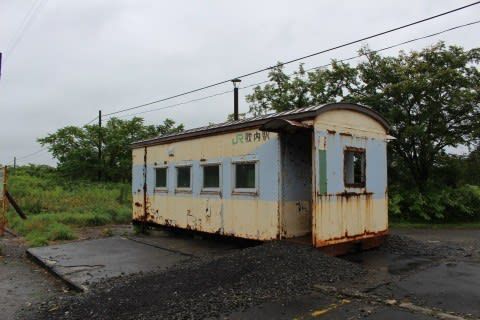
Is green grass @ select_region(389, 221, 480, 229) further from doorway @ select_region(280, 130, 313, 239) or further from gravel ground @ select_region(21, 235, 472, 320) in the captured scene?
gravel ground @ select_region(21, 235, 472, 320)

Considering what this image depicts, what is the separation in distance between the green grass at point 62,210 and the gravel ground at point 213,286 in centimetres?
684

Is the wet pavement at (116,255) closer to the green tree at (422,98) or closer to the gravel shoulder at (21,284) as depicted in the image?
the gravel shoulder at (21,284)

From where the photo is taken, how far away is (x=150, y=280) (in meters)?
7.12

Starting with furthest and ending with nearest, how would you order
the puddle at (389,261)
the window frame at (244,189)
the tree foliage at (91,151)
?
the tree foliage at (91,151)
the window frame at (244,189)
the puddle at (389,261)

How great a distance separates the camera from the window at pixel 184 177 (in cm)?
1172

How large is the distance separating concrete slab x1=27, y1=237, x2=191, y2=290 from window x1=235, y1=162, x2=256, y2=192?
77.4 inches

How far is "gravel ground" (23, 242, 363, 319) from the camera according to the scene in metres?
5.80

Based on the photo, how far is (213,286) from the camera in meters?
6.57

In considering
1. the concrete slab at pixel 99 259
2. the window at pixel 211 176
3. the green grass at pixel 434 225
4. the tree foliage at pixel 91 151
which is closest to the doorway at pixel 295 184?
the window at pixel 211 176

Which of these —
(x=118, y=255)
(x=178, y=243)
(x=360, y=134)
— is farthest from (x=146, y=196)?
(x=360, y=134)

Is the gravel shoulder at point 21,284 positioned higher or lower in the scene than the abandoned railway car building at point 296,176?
lower

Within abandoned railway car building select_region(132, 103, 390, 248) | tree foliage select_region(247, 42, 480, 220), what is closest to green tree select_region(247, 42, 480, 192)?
tree foliage select_region(247, 42, 480, 220)

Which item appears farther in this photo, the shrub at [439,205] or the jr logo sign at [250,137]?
the shrub at [439,205]

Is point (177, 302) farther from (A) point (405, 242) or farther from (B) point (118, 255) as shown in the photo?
(A) point (405, 242)
